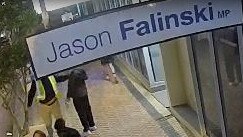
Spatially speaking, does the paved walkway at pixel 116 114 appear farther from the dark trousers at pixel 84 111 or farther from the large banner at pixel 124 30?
the large banner at pixel 124 30

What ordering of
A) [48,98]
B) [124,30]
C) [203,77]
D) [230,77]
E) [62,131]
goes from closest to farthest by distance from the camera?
[124,30]
[230,77]
[203,77]
[48,98]
[62,131]

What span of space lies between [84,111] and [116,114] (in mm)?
735

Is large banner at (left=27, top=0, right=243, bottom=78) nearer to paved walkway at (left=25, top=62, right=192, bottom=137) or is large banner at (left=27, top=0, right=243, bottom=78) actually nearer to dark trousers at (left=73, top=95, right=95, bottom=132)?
paved walkway at (left=25, top=62, right=192, bottom=137)

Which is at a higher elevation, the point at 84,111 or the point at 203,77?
the point at 203,77

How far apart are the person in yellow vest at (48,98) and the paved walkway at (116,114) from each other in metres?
0.58

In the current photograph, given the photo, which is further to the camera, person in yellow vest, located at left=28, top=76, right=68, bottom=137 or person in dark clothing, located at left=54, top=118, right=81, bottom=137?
person in dark clothing, located at left=54, top=118, right=81, bottom=137

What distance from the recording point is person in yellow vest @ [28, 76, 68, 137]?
697cm

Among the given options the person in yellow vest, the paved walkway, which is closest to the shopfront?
the paved walkway

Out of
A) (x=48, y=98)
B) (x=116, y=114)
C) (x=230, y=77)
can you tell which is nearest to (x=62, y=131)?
(x=48, y=98)

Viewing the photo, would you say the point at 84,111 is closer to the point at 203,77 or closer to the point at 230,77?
the point at 203,77

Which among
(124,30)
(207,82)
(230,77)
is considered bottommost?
(207,82)

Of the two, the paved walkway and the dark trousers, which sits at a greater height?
the dark trousers

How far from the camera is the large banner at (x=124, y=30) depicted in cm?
394

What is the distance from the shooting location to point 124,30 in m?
3.99
